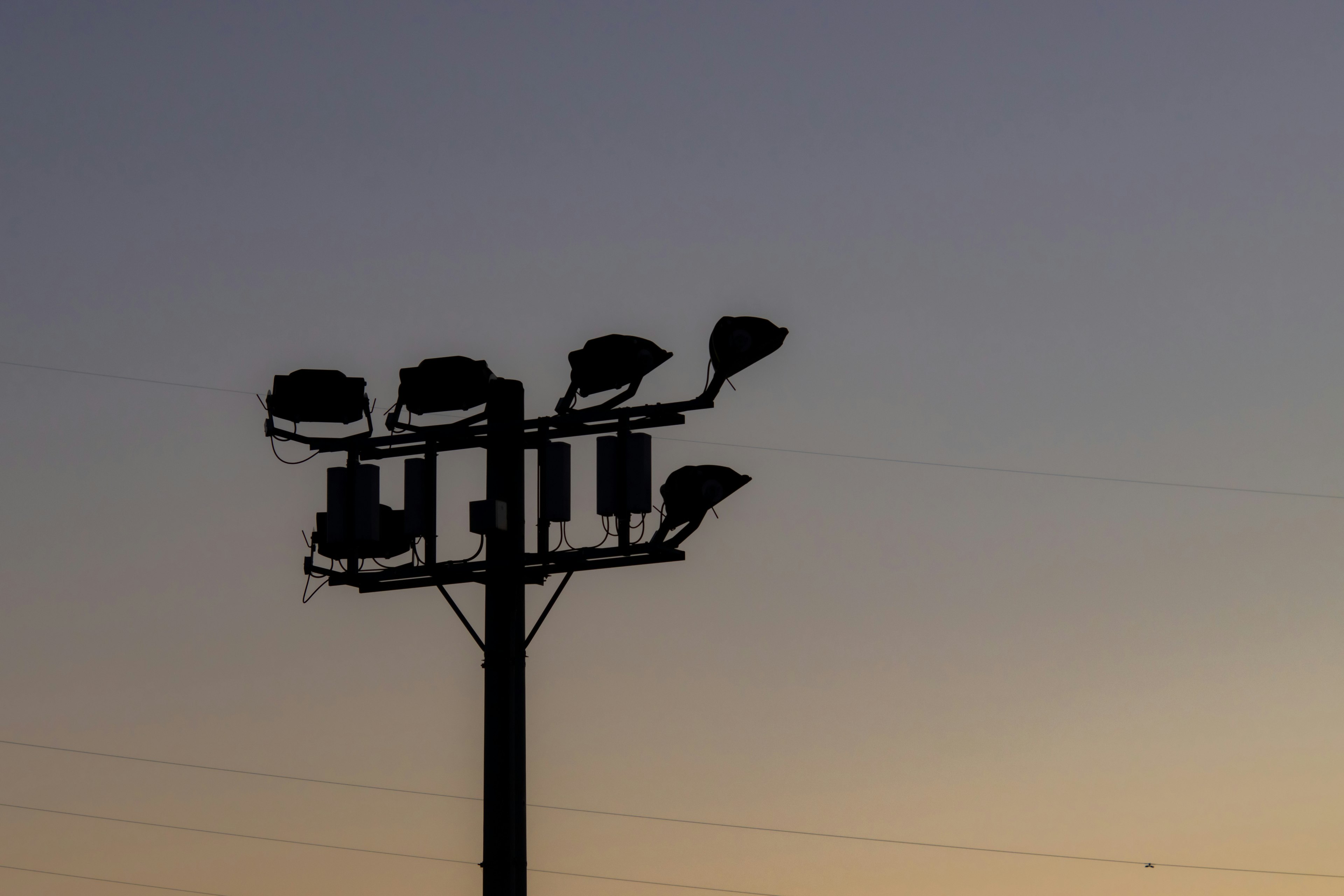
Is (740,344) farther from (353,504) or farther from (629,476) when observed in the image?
(353,504)

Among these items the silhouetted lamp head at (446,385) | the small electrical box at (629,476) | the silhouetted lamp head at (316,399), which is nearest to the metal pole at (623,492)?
the small electrical box at (629,476)

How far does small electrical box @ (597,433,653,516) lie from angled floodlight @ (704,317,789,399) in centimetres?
92

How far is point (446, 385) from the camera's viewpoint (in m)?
18.2

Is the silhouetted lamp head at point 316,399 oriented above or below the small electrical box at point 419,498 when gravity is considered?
above

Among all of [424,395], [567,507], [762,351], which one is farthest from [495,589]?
[762,351]

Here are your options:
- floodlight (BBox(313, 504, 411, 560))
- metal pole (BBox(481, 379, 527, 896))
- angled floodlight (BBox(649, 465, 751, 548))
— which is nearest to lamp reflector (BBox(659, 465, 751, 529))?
angled floodlight (BBox(649, 465, 751, 548))

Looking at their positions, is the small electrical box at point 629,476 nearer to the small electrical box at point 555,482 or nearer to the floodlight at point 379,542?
the small electrical box at point 555,482

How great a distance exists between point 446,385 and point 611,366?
1.91 metres

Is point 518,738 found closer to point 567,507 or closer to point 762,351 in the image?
point 567,507

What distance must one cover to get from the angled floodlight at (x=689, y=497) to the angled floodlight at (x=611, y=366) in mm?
1070

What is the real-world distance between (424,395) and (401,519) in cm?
140

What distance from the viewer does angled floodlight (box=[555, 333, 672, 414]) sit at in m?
17.5

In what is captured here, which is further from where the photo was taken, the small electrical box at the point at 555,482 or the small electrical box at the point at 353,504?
the small electrical box at the point at 353,504

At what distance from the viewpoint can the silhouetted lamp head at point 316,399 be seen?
61.6 feet
